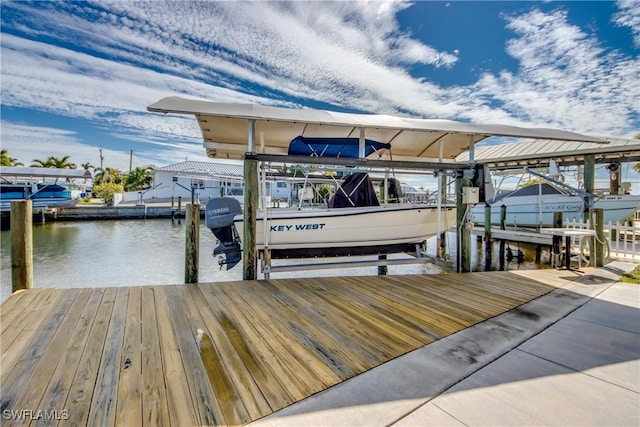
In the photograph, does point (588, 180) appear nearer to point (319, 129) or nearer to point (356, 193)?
point (356, 193)

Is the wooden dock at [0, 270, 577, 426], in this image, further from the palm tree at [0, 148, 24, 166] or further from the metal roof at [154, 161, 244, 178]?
the palm tree at [0, 148, 24, 166]

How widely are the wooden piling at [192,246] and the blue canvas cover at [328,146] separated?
6.03ft

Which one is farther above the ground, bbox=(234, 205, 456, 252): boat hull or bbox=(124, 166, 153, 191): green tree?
bbox=(124, 166, 153, 191): green tree

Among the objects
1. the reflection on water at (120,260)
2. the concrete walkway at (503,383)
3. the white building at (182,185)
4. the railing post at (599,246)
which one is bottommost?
the reflection on water at (120,260)

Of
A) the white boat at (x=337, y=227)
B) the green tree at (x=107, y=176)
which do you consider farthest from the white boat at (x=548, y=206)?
the green tree at (x=107, y=176)

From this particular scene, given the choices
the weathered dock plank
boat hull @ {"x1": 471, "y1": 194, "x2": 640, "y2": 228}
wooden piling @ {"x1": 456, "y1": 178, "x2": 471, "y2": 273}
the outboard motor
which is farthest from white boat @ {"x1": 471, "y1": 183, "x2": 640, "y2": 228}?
the weathered dock plank

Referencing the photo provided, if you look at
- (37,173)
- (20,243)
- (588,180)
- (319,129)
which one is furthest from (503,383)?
→ (37,173)

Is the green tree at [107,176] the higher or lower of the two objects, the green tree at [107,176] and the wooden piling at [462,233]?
the higher

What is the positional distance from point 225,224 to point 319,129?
2.54m

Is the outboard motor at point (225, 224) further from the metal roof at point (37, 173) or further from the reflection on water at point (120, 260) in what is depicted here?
the metal roof at point (37, 173)

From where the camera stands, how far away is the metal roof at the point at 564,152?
21.0ft

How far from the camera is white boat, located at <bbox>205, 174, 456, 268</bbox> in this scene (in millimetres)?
4754

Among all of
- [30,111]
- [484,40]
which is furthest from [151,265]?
[30,111]

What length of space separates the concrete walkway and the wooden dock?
0.16 m
